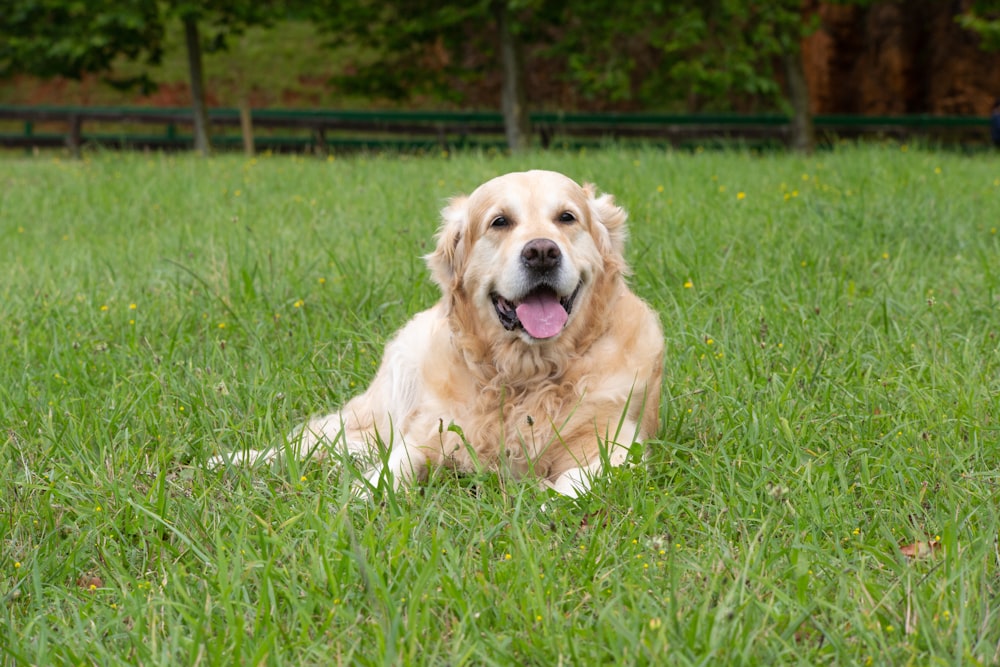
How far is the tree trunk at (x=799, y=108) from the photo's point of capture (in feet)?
54.3

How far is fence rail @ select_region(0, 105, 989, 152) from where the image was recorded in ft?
62.4

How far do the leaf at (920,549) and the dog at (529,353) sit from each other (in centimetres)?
89

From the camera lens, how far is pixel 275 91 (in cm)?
2886

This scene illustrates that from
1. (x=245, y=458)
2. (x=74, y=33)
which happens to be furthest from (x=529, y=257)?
(x=74, y=33)

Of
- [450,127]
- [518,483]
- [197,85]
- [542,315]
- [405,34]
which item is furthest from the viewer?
[450,127]

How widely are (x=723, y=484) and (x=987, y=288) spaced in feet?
9.30

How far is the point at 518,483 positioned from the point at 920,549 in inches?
46.2

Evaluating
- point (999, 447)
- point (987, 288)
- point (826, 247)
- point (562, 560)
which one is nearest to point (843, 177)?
point (826, 247)

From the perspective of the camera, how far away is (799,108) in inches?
659

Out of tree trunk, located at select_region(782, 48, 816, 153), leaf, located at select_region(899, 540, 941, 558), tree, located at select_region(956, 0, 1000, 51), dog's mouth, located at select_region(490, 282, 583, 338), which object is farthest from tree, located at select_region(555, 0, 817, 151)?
leaf, located at select_region(899, 540, 941, 558)

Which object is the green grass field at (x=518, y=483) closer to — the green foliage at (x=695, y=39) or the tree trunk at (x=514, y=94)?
the green foliage at (x=695, y=39)

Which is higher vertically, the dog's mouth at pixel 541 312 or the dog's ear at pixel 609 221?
the dog's ear at pixel 609 221

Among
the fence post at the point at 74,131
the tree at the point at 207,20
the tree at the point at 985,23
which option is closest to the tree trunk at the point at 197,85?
the tree at the point at 207,20

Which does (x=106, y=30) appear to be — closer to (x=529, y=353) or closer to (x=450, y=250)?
(x=450, y=250)
